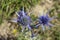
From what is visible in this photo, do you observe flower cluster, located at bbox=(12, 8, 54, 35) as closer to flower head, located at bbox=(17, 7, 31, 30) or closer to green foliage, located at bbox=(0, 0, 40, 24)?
flower head, located at bbox=(17, 7, 31, 30)

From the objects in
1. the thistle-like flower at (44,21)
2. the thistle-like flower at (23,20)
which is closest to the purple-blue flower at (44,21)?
the thistle-like flower at (44,21)

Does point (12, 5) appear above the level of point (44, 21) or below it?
above

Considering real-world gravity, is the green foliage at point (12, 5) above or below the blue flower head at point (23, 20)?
above

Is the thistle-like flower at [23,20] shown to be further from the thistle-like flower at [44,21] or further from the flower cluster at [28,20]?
the thistle-like flower at [44,21]

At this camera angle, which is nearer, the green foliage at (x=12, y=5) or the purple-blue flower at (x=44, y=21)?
the purple-blue flower at (x=44, y=21)

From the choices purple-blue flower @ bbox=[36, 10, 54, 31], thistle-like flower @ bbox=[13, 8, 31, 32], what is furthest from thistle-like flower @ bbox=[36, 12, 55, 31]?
thistle-like flower @ bbox=[13, 8, 31, 32]

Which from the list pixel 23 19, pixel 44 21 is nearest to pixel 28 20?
pixel 23 19

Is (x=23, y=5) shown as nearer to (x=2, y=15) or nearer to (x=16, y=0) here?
(x=16, y=0)

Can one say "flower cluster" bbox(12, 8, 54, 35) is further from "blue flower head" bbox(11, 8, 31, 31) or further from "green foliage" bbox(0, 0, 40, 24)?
"green foliage" bbox(0, 0, 40, 24)

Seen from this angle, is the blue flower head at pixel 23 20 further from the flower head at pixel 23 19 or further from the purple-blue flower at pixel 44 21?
the purple-blue flower at pixel 44 21

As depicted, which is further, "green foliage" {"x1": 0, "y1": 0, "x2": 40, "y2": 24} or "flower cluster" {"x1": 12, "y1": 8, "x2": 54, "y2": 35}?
"green foliage" {"x1": 0, "y1": 0, "x2": 40, "y2": 24}

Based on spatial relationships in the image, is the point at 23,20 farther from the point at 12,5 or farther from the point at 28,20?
the point at 12,5

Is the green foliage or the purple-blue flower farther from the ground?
the green foliage
